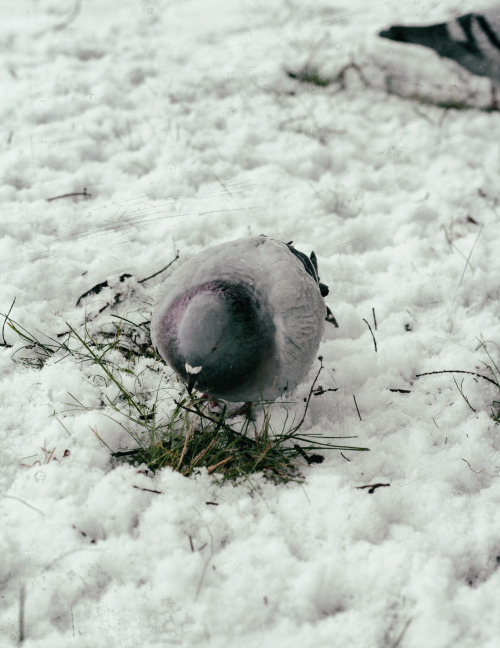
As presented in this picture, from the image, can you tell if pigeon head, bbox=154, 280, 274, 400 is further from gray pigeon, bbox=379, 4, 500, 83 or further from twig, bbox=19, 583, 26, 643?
gray pigeon, bbox=379, 4, 500, 83

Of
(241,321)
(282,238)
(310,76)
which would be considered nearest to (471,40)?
(310,76)

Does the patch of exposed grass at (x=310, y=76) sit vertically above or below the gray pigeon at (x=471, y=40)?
below

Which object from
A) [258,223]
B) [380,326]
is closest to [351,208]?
[258,223]

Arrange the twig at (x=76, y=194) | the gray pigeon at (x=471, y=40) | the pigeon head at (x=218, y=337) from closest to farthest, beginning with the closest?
1. the pigeon head at (x=218, y=337)
2. the twig at (x=76, y=194)
3. the gray pigeon at (x=471, y=40)

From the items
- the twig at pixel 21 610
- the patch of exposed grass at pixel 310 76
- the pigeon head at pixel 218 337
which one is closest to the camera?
the twig at pixel 21 610

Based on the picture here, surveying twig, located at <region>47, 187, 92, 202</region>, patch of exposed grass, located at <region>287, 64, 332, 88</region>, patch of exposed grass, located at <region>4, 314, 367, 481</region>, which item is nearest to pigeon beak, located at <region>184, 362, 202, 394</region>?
patch of exposed grass, located at <region>4, 314, 367, 481</region>

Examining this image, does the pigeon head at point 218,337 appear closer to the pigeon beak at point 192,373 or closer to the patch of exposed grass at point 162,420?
the pigeon beak at point 192,373

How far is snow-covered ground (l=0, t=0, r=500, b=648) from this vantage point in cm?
133

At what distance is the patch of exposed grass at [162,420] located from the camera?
5.45ft

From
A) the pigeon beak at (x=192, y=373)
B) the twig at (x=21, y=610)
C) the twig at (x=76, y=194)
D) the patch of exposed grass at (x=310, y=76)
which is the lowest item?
the twig at (x=21, y=610)

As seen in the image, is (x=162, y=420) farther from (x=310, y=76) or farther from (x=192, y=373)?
(x=310, y=76)

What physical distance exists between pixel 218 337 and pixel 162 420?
1.84 feet

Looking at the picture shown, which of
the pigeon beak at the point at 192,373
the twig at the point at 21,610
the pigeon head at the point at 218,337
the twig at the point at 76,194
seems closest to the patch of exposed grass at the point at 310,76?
the twig at the point at 76,194

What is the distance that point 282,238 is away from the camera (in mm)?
2643
